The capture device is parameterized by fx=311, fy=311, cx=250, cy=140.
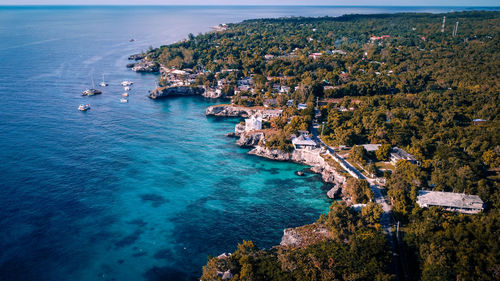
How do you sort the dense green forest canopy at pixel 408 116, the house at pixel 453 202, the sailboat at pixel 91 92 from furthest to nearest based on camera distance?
the sailboat at pixel 91 92, the house at pixel 453 202, the dense green forest canopy at pixel 408 116

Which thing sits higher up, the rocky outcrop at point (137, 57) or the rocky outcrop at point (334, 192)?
the rocky outcrop at point (137, 57)

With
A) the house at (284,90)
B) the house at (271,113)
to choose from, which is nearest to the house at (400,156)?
the house at (271,113)

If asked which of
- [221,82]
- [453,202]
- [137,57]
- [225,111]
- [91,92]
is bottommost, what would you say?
[453,202]

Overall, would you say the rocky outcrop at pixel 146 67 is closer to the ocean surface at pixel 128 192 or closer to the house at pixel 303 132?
the ocean surface at pixel 128 192

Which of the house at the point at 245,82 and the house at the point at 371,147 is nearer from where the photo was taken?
the house at the point at 371,147

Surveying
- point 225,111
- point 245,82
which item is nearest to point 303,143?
point 225,111

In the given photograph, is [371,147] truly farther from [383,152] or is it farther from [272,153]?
[272,153]
